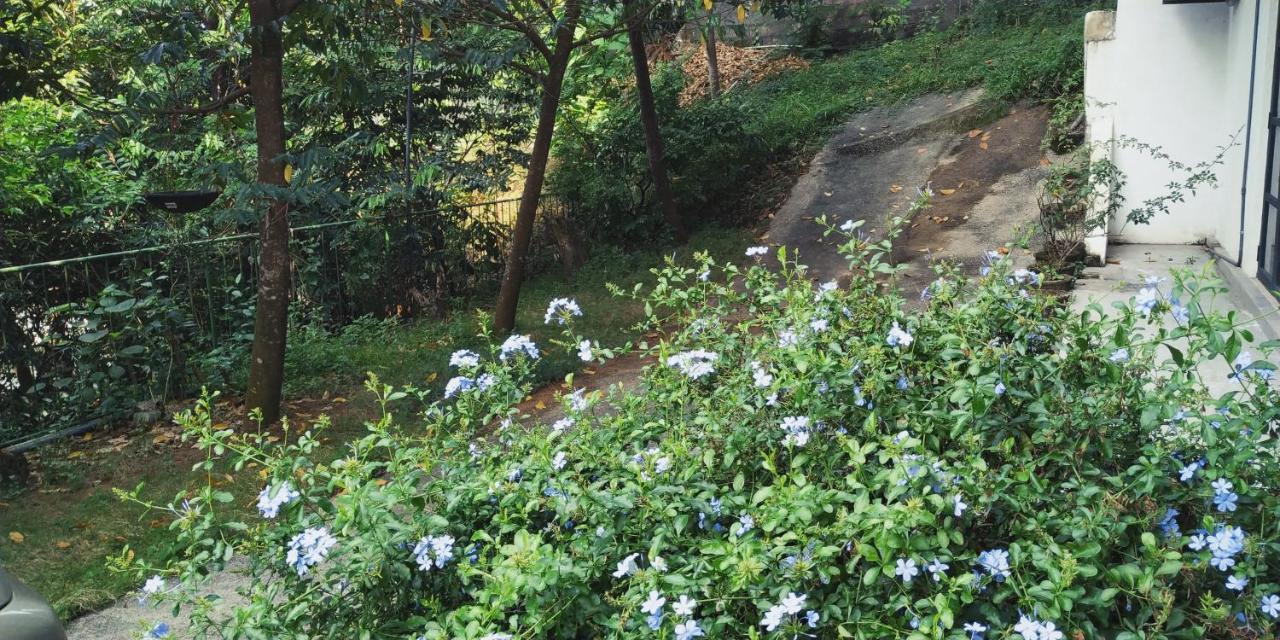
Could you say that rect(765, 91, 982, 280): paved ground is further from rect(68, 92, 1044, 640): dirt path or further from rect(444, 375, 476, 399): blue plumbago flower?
rect(444, 375, 476, 399): blue plumbago flower

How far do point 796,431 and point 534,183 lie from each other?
6999 millimetres

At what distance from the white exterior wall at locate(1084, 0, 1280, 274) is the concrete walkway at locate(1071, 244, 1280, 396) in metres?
0.30

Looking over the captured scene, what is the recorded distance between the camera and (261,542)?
295 centimetres

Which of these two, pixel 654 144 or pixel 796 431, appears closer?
pixel 796 431

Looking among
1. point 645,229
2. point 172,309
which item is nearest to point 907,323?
point 172,309

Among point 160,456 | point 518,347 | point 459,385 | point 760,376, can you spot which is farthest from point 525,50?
point 760,376

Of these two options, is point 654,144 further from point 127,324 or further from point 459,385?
point 459,385

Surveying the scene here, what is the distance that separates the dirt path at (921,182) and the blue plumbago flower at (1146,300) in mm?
5889

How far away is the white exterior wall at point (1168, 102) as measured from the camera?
32.0 feet

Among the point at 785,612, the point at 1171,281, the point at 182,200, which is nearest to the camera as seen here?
the point at 785,612

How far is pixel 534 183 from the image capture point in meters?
9.67

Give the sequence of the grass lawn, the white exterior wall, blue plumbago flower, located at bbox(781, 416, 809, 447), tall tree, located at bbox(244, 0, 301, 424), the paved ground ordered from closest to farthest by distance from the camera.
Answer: blue plumbago flower, located at bbox(781, 416, 809, 447) < the grass lawn < tall tree, located at bbox(244, 0, 301, 424) < the white exterior wall < the paved ground

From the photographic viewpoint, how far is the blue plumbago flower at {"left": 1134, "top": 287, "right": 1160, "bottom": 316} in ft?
9.27

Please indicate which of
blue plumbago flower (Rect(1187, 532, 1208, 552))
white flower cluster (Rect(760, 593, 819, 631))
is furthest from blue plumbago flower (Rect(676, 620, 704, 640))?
blue plumbago flower (Rect(1187, 532, 1208, 552))
